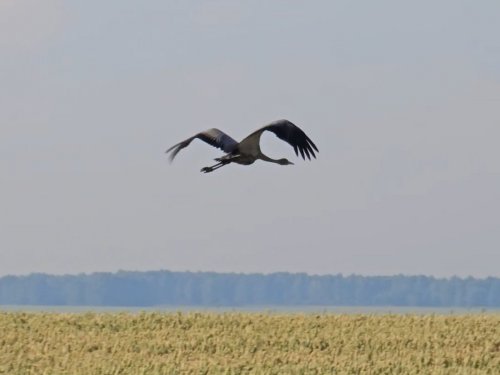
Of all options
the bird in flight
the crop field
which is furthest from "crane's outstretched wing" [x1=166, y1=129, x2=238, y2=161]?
the crop field

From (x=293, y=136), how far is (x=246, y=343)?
3268 millimetres

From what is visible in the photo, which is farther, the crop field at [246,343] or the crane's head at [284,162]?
the crane's head at [284,162]

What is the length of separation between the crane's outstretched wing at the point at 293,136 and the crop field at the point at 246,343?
9.09 ft

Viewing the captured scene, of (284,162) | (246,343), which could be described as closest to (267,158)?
(284,162)

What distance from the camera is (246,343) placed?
19.3 m

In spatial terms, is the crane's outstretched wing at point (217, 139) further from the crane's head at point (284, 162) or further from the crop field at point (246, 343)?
the crop field at point (246, 343)

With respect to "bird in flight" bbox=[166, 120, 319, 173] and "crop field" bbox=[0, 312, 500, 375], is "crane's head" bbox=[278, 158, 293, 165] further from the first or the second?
"crop field" bbox=[0, 312, 500, 375]

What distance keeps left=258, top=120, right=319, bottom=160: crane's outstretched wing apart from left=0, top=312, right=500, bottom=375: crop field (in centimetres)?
277

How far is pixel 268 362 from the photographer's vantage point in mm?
17469

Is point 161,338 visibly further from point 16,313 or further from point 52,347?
point 16,313

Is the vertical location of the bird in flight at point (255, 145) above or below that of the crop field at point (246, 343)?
above

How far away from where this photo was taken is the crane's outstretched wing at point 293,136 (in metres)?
17.8

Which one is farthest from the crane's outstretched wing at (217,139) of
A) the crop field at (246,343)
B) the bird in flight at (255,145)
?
the crop field at (246,343)

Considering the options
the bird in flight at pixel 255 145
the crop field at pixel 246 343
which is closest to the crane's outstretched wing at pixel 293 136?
the bird in flight at pixel 255 145
